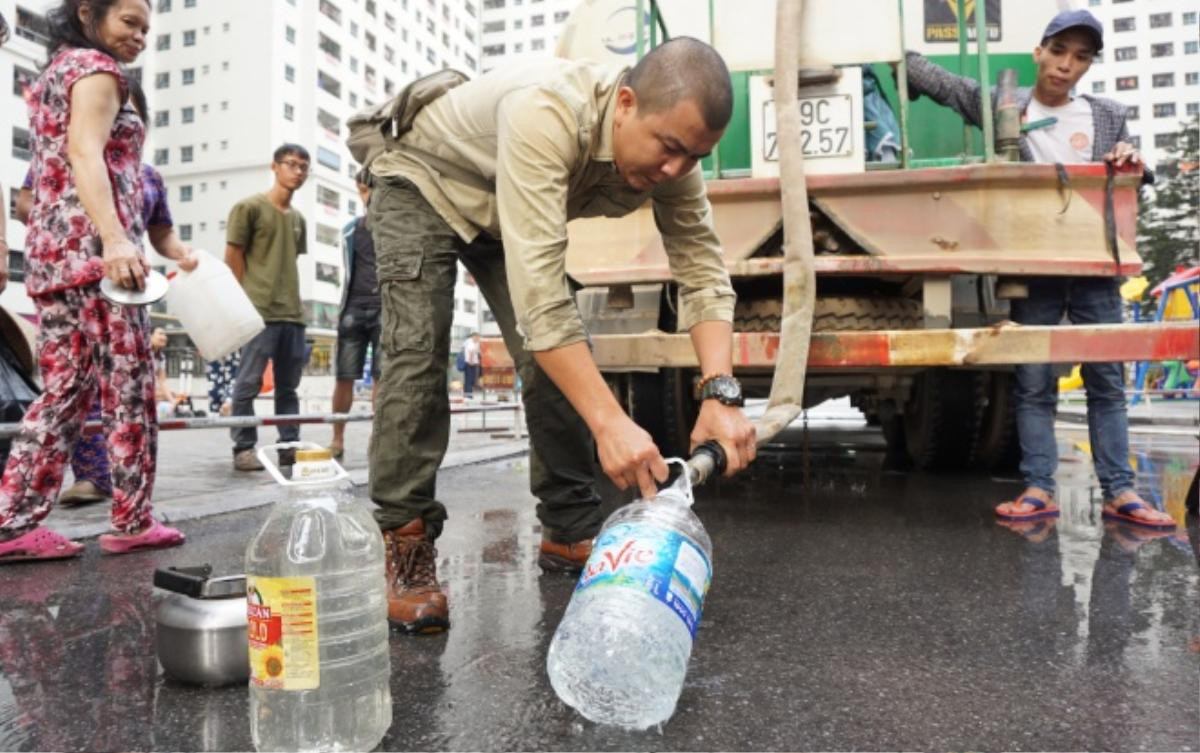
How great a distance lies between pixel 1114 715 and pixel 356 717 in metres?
1.45

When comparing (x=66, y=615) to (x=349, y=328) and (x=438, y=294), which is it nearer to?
(x=438, y=294)

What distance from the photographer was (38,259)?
2896mm

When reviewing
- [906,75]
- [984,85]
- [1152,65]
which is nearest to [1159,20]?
[1152,65]

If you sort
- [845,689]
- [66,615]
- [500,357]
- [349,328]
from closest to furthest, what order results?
1. [845,689]
2. [66,615]
3. [500,357]
4. [349,328]

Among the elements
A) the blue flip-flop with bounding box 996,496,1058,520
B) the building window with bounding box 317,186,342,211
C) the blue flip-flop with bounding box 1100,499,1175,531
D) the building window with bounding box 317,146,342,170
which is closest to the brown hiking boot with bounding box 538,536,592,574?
the blue flip-flop with bounding box 996,496,1058,520

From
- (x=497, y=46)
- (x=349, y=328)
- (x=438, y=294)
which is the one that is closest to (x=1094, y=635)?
(x=438, y=294)

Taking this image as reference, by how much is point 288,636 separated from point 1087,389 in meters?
3.54

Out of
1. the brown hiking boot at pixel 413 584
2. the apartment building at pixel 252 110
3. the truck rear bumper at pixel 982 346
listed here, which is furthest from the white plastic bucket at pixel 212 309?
the apartment building at pixel 252 110

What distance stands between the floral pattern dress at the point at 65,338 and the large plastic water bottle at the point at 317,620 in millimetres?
1679

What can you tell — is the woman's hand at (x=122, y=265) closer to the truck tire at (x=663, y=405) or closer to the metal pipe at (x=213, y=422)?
the metal pipe at (x=213, y=422)

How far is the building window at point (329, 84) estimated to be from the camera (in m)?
53.7

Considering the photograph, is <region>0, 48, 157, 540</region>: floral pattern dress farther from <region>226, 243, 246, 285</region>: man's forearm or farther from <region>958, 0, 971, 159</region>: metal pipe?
<region>958, 0, 971, 159</region>: metal pipe

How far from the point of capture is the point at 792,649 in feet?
6.55

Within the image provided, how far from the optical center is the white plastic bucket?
11.2 feet
